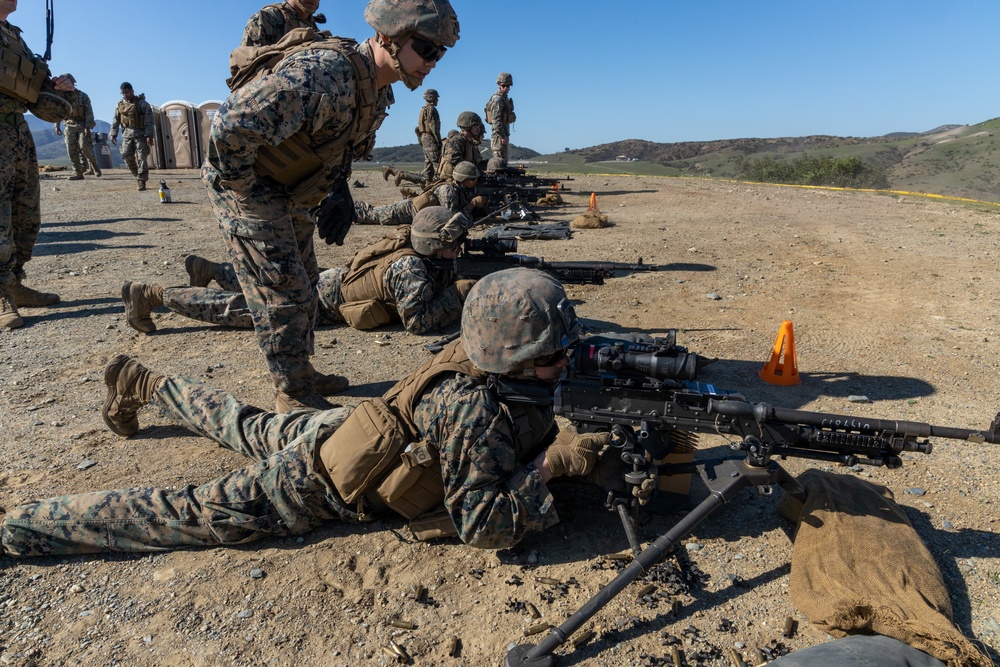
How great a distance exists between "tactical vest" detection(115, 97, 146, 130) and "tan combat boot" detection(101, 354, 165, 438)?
1565 cm

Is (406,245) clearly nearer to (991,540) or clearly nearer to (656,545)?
(656,545)

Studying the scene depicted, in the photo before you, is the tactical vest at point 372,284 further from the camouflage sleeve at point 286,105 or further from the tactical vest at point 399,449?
the tactical vest at point 399,449

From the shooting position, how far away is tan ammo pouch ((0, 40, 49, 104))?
593 cm

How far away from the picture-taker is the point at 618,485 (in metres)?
3.20

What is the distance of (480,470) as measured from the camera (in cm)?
298

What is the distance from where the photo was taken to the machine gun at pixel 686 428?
2.83 metres

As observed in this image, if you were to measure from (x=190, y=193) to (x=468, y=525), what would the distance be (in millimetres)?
16820

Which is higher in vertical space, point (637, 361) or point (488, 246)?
point (488, 246)

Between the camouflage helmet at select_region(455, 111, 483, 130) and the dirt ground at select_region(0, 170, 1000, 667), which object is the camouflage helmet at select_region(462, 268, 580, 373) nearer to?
the dirt ground at select_region(0, 170, 1000, 667)

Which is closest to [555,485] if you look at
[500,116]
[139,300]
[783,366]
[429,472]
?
[429,472]

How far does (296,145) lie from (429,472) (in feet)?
7.37

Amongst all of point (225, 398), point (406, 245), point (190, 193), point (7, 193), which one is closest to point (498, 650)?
point (225, 398)

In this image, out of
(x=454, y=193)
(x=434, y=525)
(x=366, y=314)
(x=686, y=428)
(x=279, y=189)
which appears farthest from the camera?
(x=454, y=193)

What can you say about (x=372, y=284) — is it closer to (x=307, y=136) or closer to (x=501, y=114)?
(x=307, y=136)
